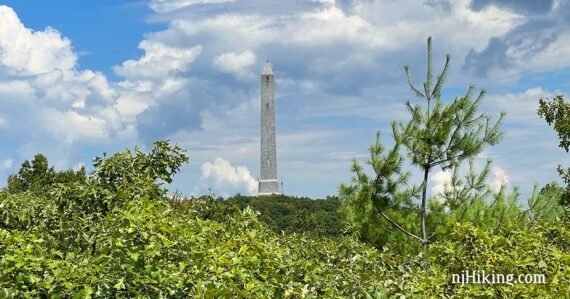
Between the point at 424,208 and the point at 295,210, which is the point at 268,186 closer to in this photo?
the point at 295,210

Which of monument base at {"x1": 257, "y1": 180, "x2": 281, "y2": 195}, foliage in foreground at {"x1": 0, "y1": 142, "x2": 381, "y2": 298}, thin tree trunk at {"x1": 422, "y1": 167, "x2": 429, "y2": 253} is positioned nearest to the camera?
foliage in foreground at {"x1": 0, "y1": 142, "x2": 381, "y2": 298}

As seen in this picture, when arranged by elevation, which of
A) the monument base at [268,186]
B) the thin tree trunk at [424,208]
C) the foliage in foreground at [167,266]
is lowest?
the foliage in foreground at [167,266]

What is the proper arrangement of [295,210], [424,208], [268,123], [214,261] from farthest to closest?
1. [268,123]
2. [295,210]
3. [424,208]
4. [214,261]

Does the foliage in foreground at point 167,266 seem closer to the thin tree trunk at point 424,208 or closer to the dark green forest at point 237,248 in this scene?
the dark green forest at point 237,248

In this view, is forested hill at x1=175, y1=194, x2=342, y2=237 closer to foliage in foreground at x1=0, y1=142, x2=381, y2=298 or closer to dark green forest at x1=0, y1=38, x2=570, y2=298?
dark green forest at x1=0, y1=38, x2=570, y2=298

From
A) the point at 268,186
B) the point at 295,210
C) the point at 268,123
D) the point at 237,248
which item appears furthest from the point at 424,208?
the point at 268,186

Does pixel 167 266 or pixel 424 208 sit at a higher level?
pixel 424 208

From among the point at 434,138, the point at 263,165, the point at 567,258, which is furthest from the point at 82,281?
the point at 263,165

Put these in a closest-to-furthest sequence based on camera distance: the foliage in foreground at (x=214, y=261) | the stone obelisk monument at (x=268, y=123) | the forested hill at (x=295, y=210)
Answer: the foliage in foreground at (x=214, y=261) < the forested hill at (x=295, y=210) < the stone obelisk monument at (x=268, y=123)

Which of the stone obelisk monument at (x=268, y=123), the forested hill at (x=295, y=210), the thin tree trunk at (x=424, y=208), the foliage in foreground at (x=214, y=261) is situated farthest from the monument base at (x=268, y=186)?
the foliage in foreground at (x=214, y=261)

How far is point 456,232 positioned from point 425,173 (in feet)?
20.9

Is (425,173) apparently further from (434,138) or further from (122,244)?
(122,244)

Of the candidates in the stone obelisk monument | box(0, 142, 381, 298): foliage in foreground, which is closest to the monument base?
the stone obelisk monument

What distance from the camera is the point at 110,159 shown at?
9.48 metres
